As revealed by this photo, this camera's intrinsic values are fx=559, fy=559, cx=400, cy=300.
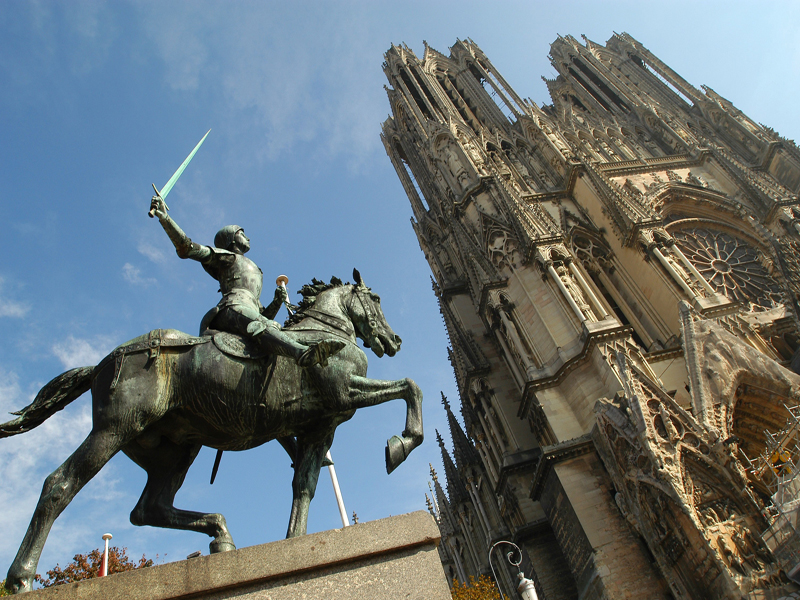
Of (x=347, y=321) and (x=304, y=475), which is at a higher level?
(x=347, y=321)

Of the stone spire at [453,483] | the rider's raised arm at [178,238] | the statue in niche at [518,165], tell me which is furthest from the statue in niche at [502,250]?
the rider's raised arm at [178,238]

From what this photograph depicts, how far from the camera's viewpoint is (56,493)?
11.7 feet

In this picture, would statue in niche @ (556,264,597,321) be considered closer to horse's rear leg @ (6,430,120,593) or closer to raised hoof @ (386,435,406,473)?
raised hoof @ (386,435,406,473)

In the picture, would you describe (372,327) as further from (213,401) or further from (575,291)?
(575,291)

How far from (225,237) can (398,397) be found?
2.28m

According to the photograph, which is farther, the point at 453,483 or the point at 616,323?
the point at 453,483

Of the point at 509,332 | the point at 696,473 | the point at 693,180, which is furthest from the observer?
the point at 693,180

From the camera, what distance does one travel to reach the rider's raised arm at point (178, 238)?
14.6ft

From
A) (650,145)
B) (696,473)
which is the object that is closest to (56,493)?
(696,473)

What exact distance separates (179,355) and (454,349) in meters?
20.5

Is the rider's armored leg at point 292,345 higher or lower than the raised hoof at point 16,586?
higher

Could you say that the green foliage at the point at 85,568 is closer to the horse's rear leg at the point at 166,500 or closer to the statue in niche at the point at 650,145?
the horse's rear leg at the point at 166,500

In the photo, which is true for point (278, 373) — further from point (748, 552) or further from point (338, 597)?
point (748, 552)

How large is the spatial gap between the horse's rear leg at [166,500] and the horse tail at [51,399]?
57 centimetres
